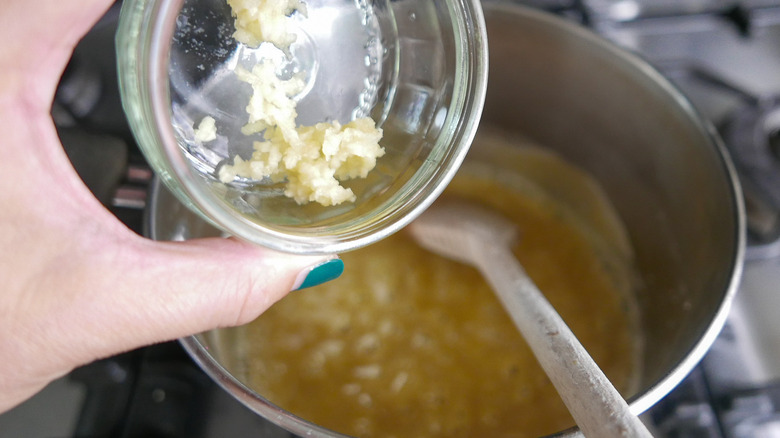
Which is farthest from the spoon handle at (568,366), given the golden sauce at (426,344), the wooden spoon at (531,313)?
the golden sauce at (426,344)

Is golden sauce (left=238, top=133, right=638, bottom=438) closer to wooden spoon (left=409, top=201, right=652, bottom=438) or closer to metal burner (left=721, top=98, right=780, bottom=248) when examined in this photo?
wooden spoon (left=409, top=201, right=652, bottom=438)

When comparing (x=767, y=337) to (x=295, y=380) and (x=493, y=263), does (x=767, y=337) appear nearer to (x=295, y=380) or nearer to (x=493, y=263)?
(x=493, y=263)

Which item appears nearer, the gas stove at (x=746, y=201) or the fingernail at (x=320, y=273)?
the fingernail at (x=320, y=273)

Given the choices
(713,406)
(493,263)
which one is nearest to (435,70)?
(493,263)

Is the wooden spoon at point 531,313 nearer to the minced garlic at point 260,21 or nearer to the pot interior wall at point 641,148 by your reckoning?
the pot interior wall at point 641,148

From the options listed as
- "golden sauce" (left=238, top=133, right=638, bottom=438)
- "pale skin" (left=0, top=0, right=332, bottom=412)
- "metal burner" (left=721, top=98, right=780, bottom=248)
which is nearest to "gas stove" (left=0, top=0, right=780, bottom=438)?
"metal burner" (left=721, top=98, right=780, bottom=248)
